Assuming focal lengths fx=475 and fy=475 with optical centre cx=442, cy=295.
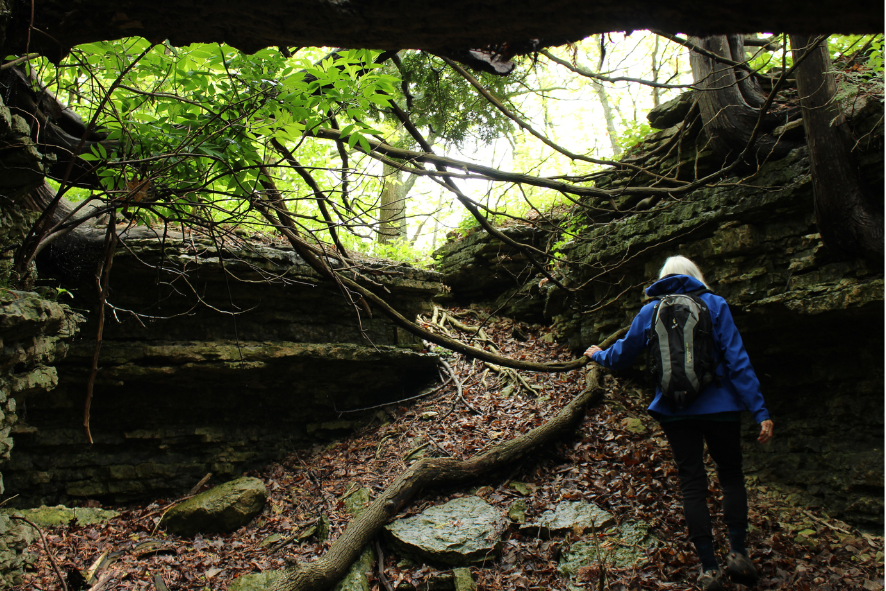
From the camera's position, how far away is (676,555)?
11.9 feet

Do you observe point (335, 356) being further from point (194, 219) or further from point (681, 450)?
point (681, 450)

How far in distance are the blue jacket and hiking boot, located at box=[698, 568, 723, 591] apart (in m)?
1.01

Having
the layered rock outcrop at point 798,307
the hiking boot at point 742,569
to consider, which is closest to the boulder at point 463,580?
the hiking boot at point 742,569

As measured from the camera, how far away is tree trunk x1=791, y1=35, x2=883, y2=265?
380 centimetres

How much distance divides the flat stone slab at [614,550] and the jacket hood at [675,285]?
1.98m

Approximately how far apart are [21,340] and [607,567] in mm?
4265

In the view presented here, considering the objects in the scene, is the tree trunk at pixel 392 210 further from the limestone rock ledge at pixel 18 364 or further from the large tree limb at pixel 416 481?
the large tree limb at pixel 416 481

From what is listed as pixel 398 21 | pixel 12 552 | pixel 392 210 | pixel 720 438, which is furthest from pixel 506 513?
pixel 398 21

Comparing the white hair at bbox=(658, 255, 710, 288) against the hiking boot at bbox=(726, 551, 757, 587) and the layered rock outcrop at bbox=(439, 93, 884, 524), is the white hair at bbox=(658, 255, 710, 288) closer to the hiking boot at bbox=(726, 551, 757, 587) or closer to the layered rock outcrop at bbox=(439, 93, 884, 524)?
the layered rock outcrop at bbox=(439, 93, 884, 524)

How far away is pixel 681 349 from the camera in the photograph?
10.8 feet

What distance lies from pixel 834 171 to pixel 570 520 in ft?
11.9

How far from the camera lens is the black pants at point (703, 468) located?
10.4 ft

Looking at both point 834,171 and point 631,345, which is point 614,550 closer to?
point 631,345

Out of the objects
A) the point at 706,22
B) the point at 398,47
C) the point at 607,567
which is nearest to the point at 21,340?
the point at 398,47
